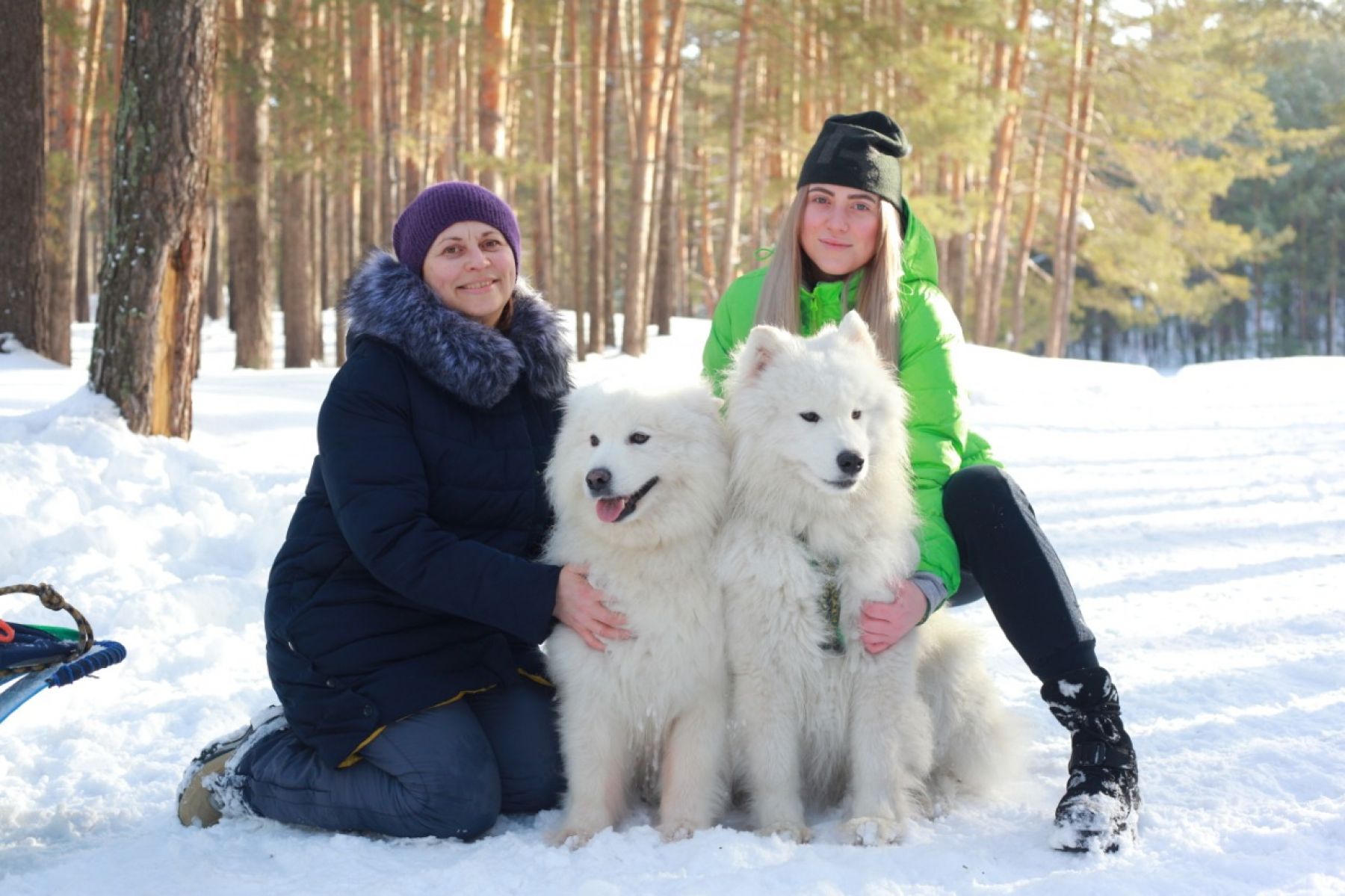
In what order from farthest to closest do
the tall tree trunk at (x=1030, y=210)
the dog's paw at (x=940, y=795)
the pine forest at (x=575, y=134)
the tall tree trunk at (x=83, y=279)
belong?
the tall tree trunk at (x=83, y=279) < the tall tree trunk at (x=1030, y=210) < the pine forest at (x=575, y=134) < the dog's paw at (x=940, y=795)

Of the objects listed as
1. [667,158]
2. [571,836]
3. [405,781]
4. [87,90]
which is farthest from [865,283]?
[667,158]

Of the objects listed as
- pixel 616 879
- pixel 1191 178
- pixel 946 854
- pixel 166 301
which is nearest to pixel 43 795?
pixel 616 879

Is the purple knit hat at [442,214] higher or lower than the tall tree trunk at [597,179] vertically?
lower

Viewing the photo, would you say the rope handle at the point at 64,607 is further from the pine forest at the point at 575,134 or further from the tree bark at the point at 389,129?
the tree bark at the point at 389,129

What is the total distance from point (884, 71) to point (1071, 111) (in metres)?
4.96

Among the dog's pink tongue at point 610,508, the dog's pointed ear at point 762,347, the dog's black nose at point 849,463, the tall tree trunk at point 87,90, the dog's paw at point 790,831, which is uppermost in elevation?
the tall tree trunk at point 87,90

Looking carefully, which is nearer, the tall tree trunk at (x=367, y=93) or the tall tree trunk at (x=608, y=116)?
the tall tree trunk at (x=608, y=116)

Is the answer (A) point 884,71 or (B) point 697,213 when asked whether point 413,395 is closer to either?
(A) point 884,71

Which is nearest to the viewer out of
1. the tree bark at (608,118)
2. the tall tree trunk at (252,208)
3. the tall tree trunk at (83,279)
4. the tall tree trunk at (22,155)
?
the tall tree trunk at (22,155)

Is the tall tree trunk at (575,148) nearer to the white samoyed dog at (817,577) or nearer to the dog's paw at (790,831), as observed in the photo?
the white samoyed dog at (817,577)

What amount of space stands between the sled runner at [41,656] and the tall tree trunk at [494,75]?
401 inches

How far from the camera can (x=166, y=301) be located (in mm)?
6145

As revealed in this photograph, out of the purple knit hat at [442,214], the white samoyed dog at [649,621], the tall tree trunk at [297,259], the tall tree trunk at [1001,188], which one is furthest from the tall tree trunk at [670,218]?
the white samoyed dog at [649,621]

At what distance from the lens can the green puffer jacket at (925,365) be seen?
2852 mm
